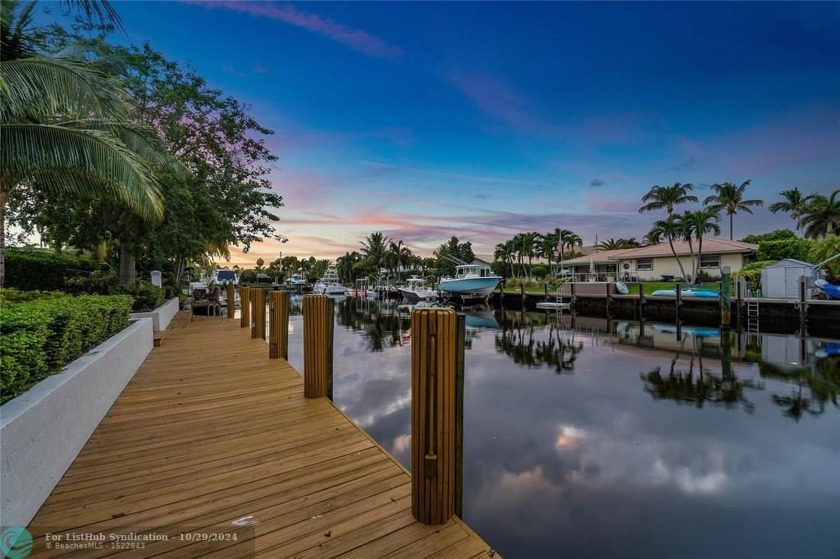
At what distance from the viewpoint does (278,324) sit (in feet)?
22.2

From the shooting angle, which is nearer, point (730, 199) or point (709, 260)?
point (709, 260)

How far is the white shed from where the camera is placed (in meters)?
18.1

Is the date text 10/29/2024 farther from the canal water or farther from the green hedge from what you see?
the canal water

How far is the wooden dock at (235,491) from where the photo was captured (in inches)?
78.2

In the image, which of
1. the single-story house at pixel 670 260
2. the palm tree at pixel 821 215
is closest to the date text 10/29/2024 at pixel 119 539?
the single-story house at pixel 670 260

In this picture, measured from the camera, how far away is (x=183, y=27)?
34.4ft

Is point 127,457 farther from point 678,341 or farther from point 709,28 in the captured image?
point 709,28

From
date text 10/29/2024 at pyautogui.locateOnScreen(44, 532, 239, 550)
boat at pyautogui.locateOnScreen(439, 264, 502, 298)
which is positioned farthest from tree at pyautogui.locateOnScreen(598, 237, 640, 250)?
date text 10/29/2024 at pyautogui.locateOnScreen(44, 532, 239, 550)

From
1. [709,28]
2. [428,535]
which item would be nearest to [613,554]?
[428,535]

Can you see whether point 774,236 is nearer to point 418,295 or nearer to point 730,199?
point 730,199

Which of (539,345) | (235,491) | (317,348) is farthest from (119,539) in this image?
(539,345)

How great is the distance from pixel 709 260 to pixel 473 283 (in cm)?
1905

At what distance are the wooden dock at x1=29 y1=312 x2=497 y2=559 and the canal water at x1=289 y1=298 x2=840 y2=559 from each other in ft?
5.56

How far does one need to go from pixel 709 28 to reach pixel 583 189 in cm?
1172
